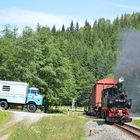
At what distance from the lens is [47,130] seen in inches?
968

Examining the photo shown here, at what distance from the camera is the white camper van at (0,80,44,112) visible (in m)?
50.8

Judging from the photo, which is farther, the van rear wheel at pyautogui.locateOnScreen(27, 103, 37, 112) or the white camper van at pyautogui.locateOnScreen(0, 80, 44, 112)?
the van rear wheel at pyautogui.locateOnScreen(27, 103, 37, 112)

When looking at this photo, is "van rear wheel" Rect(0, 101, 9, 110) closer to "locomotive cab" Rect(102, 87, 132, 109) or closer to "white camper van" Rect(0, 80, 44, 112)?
"white camper van" Rect(0, 80, 44, 112)

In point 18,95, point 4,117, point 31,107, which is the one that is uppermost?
point 18,95

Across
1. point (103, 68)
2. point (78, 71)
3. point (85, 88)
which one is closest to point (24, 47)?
point (85, 88)

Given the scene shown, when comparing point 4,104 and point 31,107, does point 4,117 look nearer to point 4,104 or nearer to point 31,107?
point 4,104

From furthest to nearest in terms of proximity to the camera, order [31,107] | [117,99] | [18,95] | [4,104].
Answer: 1. [31,107]
2. [4,104]
3. [18,95]
4. [117,99]

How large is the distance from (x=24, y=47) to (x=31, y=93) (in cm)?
1469

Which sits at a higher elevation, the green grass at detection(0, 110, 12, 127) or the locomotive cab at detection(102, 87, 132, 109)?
the locomotive cab at detection(102, 87, 132, 109)

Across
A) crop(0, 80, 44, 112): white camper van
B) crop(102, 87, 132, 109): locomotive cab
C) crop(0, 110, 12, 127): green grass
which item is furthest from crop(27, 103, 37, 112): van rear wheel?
crop(102, 87, 132, 109): locomotive cab

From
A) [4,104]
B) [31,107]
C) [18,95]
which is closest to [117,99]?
[18,95]

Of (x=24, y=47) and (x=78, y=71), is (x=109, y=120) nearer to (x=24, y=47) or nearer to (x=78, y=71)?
(x=24, y=47)

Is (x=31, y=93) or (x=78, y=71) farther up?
(x=78, y=71)

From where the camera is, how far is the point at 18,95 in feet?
168
